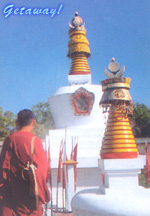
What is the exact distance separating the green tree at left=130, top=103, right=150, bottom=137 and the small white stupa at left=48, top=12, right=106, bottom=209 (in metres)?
11.5

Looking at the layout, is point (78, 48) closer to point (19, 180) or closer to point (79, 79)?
point (79, 79)

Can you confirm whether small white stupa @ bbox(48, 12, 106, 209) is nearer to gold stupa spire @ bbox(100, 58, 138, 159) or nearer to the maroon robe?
gold stupa spire @ bbox(100, 58, 138, 159)

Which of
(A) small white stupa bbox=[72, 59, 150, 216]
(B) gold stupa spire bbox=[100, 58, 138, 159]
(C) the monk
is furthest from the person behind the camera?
(B) gold stupa spire bbox=[100, 58, 138, 159]

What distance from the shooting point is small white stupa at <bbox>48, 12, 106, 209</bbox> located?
884cm

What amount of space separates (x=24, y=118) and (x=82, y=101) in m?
8.71

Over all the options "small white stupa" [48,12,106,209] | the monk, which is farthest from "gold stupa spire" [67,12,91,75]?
the monk

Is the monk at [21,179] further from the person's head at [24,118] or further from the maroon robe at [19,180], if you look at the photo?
the person's head at [24,118]

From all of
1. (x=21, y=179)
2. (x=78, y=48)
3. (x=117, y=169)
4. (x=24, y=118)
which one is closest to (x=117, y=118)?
(x=117, y=169)

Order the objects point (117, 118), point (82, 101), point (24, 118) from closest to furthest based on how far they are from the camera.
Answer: point (24, 118) → point (117, 118) → point (82, 101)

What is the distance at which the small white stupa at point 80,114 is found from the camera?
884 centimetres

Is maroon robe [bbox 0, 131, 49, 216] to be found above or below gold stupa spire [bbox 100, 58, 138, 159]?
below

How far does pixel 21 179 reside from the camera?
2.37 metres

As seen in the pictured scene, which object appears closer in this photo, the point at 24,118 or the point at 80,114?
the point at 24,118

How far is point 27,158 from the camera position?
92.5 inches
